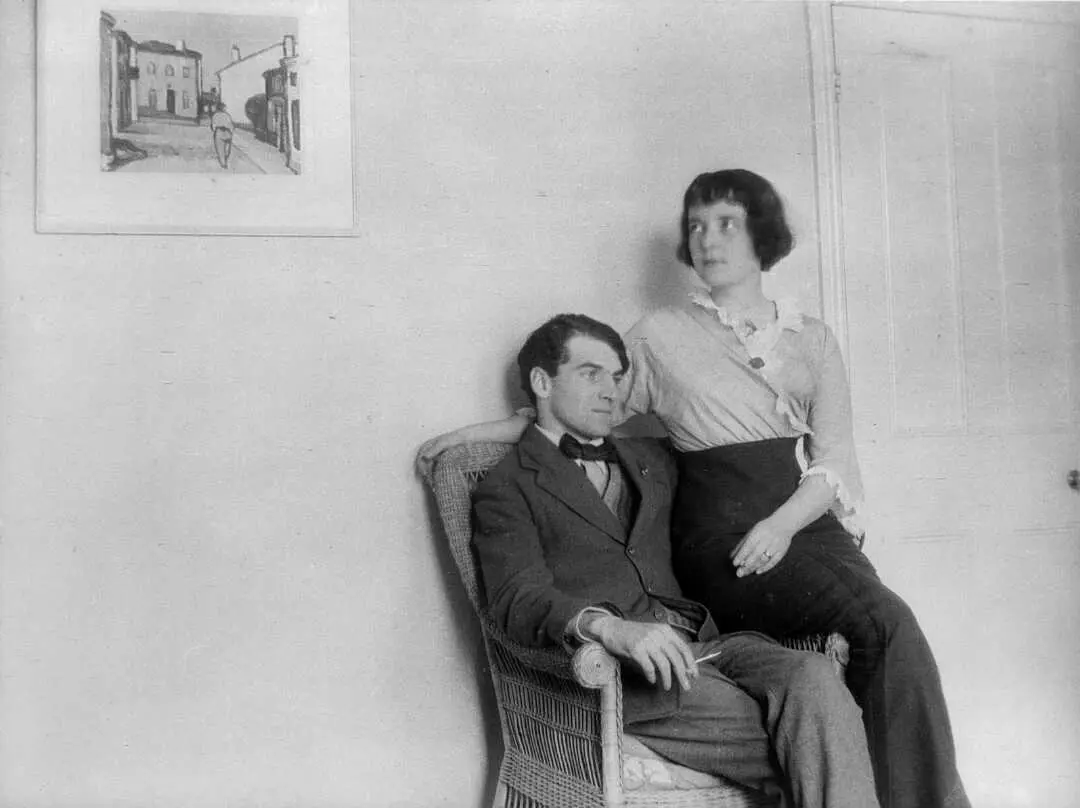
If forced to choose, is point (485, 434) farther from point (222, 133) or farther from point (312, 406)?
point (222, 133)

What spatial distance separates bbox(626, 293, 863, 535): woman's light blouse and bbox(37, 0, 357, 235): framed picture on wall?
923 millimetres

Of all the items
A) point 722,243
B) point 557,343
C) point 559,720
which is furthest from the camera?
point 722,243

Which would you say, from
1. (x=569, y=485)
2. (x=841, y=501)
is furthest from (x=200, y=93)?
(x=841, y=501)

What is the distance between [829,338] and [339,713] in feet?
5.12

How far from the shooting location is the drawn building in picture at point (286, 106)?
102 inches

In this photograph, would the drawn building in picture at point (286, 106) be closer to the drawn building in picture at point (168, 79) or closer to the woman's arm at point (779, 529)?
the drawn building in picture at point (168, 79)

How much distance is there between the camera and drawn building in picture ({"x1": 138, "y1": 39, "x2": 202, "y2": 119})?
254 cm

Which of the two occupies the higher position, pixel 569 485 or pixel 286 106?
pixel 286 106

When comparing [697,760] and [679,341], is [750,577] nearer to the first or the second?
[697,760]

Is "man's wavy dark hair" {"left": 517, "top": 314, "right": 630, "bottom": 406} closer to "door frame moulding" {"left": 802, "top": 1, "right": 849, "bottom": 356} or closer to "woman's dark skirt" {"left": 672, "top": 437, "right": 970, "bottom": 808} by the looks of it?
"woman's dark skirt" {"left": 672, "top": 437, "right": 970, "bottom": 808}

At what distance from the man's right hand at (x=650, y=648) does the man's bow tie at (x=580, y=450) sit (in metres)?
0.59

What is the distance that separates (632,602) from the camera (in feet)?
7.38

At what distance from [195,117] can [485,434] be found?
1.08 meters

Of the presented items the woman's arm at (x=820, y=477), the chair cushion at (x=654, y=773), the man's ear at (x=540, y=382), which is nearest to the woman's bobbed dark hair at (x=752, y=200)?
the woman's arm at (x=820, y=477)
